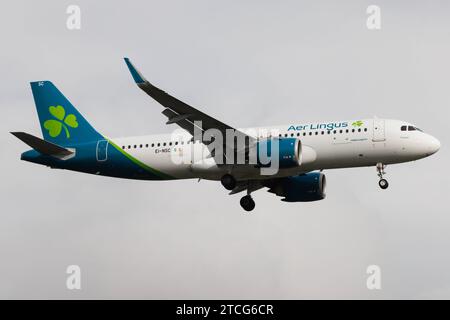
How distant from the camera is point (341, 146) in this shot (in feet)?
176

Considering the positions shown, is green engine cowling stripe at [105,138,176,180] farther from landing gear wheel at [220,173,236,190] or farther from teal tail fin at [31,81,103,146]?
landing gear wheel at [220,173,236,190]

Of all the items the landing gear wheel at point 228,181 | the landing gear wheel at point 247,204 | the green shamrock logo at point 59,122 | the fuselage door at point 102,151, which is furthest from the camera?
the green shamrock logo at point 59,122

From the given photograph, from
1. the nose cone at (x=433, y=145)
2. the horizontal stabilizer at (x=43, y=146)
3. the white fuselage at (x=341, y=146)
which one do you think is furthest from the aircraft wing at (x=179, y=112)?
the nose cone at (x=433, y=145)

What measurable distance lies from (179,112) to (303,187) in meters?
11.1

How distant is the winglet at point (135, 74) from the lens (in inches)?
1854

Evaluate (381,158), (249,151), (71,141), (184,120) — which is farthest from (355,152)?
(71,141)

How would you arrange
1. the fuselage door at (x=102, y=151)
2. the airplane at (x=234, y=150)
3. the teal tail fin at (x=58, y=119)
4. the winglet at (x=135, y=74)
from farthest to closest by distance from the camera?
the teal tail fin at (x=58, y=119), the fuselage door at (x=102, y=151), the airplane at (x=234, y=150), the winglet at (x=135, y=74)

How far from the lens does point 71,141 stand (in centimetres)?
6012

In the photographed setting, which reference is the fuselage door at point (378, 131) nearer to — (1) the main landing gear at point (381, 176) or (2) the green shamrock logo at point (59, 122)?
(1) the main landing gear at point (381, 176)

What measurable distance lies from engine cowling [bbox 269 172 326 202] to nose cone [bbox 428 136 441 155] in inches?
318

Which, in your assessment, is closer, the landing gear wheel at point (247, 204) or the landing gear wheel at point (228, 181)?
the landing gear wheel at point (228, 181)

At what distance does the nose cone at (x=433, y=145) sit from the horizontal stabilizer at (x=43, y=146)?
20.5 metres

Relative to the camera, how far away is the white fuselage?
176 feet

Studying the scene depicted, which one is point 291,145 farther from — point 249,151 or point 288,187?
point 288,187
